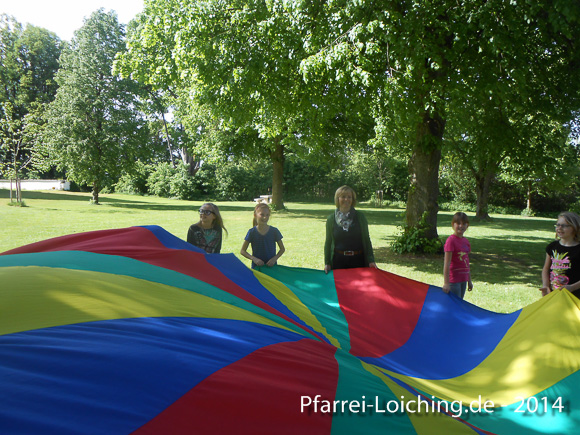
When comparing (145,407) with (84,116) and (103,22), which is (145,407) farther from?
(103,22)

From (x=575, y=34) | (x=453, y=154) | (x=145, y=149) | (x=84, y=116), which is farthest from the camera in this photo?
(x=145, y=149)

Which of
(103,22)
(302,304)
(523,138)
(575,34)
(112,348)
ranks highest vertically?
(103,22)

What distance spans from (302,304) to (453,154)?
55.5 ft

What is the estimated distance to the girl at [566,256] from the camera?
4.32 metres

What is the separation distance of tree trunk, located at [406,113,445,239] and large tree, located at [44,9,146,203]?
892 inches

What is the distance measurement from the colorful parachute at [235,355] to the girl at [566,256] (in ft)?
3.71

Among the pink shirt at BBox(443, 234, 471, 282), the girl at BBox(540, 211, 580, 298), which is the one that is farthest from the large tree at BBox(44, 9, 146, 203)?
the girl at BBox(540, 211, 580, 298)

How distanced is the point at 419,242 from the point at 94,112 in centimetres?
2431

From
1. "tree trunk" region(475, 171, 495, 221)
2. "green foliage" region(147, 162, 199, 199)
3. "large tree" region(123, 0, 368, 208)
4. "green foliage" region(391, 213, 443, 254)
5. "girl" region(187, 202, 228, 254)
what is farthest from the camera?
"green foliage" region(147, 162, 199, 199)

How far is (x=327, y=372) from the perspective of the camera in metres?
2.08

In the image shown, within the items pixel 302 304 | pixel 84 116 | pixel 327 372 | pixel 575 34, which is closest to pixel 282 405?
pixel 327 372

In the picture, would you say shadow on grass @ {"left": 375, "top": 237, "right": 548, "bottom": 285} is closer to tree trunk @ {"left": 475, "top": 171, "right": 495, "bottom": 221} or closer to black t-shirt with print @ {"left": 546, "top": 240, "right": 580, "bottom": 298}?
black t-shirt with print @ {"left": 546, "top": 240, "right": 580, "bottom": 298}

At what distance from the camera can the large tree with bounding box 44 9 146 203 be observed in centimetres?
2684

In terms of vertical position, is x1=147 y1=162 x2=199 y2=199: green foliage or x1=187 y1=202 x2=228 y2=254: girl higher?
x1=147 y1=162 x2=199 y2=199: green foliage
